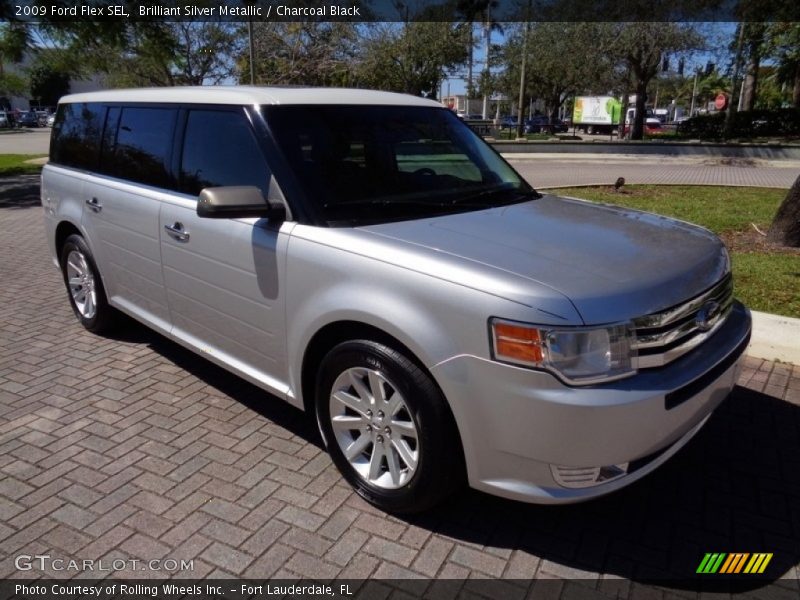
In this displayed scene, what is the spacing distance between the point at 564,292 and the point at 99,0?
19.9 meters

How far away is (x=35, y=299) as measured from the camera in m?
6.38

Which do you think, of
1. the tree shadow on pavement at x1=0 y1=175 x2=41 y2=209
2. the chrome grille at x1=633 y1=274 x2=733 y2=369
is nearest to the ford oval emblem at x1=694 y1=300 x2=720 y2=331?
the chrome grille at x1=633 y1=274 x2=733 y2=369

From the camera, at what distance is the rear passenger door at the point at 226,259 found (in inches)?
126

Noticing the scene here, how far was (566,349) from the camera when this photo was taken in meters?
2.30

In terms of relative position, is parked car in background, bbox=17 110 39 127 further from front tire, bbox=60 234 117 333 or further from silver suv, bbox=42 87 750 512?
silver suv, bbox=42 87 750 512

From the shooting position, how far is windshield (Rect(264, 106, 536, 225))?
3.16 m

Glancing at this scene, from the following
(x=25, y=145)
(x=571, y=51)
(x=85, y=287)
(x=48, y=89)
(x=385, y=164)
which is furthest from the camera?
(x=48, y=89)

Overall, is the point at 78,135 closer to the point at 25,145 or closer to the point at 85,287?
the point at 85,287

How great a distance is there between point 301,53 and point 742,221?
1011 inches

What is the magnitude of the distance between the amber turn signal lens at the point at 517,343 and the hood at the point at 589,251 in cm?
11

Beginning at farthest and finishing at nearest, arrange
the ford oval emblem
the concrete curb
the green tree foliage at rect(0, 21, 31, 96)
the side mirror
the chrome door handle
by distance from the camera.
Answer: the green tree foliage at rect(0, 21, 31, 96) → the concrete curb → the chrome door handle → the side mirror → the ford oval emblem

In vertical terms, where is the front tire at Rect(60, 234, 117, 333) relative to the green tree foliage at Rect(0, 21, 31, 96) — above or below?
below

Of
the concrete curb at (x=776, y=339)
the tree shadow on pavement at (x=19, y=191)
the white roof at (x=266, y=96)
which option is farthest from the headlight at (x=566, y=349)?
the tree shadow on pavement at (x=19, y=191)

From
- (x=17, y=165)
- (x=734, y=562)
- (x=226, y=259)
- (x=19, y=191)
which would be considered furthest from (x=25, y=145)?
(x=734, y=562)
